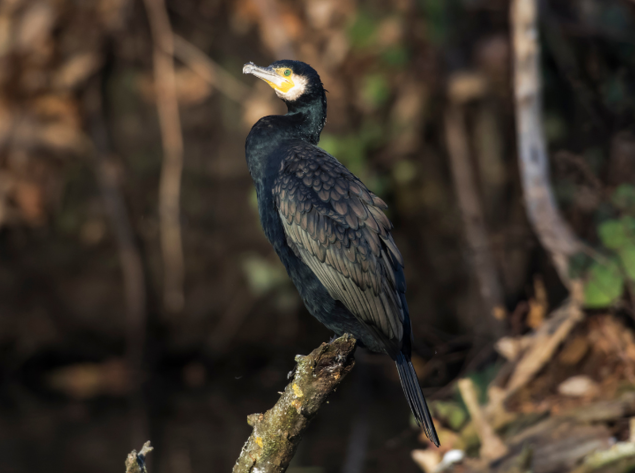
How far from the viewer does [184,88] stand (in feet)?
20.8

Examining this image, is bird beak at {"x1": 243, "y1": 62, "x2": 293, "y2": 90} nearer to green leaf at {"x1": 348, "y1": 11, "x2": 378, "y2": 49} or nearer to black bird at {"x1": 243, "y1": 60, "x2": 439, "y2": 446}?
black bird at {"x1": 243, "y1": 60, "x2": 439, "y2": 446}

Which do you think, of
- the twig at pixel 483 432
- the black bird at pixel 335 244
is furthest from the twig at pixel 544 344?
the black bird at pixel 335 244

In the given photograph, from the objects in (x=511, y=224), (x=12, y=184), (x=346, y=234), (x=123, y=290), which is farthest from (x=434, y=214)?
(x=346, y=234)

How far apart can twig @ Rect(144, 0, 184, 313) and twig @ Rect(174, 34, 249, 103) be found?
11 centimetres

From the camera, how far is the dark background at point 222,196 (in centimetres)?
546

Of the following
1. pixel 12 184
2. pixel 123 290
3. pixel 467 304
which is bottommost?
pixel 467 304

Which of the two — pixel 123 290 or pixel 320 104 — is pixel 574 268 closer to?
pixel 320 104

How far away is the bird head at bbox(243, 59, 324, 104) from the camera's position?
94.4 inches

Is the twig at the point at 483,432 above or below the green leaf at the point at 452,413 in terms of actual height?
below

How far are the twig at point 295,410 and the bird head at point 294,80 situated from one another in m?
0.91

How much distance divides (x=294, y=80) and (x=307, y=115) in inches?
5.2

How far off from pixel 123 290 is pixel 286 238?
4.74m

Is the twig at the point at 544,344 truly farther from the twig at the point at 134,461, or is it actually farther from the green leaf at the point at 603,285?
the twig at the point at 134,461

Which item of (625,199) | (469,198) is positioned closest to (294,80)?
(625,199)
